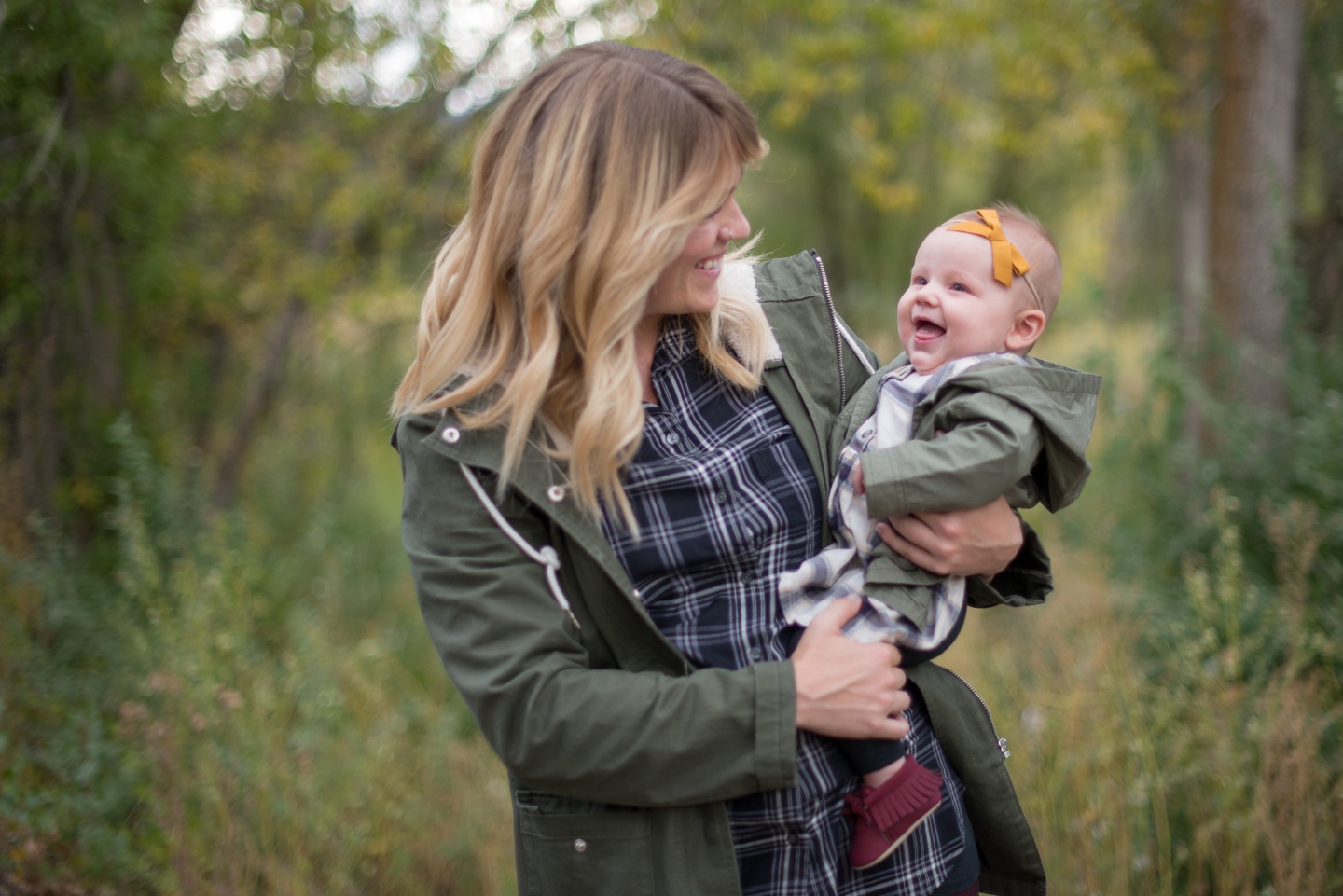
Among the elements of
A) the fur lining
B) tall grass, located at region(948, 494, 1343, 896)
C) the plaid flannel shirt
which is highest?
the fur lining

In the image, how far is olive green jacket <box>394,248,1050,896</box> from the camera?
1.50 meters

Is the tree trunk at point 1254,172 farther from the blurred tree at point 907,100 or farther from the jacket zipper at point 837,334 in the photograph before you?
the jacket zipper at point 837,334

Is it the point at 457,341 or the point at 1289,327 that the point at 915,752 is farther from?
the point at 1289,327

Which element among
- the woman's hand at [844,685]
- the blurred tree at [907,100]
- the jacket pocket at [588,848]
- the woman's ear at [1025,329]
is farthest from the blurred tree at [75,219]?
the woman's hand at [844,685]

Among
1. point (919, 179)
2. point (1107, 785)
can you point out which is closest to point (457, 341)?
point (1107, 785)

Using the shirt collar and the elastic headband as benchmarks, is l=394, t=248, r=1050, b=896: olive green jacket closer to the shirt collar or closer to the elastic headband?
the shirt collar

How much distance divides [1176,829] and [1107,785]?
44 cm

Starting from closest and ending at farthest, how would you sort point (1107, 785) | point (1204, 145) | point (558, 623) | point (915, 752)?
point (558, 623) < point (915, 752) < point (1107, 785) < point (1204, 145)

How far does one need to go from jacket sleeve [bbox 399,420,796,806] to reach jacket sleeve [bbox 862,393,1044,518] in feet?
1.12

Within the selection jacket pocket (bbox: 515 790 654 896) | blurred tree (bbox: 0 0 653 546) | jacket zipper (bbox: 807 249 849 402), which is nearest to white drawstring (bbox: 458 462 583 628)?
jacket pocket (bbox: 515 790 654 896)

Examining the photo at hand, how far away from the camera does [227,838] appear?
298 cm

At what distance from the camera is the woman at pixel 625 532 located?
1.52 metres

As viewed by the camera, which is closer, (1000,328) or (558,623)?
(558,623)

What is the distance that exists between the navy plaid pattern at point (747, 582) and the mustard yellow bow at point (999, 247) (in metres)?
0.52
